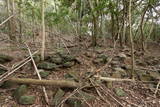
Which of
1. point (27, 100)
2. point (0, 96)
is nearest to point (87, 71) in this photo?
point (27, 100)

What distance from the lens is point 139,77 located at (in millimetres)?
3045

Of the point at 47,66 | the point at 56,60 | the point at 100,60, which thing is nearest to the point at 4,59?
the point at 47,66

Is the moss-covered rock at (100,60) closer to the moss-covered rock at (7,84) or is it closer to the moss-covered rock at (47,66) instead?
the moss-covered rock at (47,66)

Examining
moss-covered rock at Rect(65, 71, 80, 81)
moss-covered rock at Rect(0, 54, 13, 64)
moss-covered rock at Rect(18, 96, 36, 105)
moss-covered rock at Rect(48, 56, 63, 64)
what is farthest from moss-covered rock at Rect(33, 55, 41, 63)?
moss-covered rock at Rect(18, 96, 36, 105)

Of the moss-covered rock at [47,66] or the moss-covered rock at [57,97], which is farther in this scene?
the moss-covered rock at [47,66]

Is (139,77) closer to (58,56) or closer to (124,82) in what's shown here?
(124,82)

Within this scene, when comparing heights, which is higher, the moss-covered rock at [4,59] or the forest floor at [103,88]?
the moss-covered rock at [4,59]

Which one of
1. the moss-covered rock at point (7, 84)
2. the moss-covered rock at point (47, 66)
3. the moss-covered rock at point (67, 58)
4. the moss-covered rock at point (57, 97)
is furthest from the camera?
the moss-covered rock at point (67, 58)

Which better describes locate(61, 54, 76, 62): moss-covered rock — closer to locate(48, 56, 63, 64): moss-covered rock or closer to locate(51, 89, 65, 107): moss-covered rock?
locate(48, 56, 63, 64): moss-covered rock

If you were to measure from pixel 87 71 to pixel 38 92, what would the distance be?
45.6 inches

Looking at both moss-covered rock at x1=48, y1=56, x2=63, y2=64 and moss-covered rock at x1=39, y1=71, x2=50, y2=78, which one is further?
moss-covered rock at x1=48, y1=56, x2=63, y2=64

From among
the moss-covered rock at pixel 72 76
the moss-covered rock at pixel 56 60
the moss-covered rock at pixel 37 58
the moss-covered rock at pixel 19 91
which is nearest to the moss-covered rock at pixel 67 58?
the moss-covered rock at pixel 56 60

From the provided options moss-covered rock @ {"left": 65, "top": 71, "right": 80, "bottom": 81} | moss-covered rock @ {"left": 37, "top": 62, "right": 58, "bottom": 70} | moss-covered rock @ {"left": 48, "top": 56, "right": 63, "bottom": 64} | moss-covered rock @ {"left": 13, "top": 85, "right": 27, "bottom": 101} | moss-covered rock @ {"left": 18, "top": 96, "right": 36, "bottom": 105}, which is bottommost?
moss-covered rock @ {"left": 18, "top": 96, "right": 36, "bottom": 105}

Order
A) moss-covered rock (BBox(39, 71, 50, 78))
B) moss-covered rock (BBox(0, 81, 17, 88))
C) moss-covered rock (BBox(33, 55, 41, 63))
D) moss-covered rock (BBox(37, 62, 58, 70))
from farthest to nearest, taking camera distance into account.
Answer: moss-covered rock (BBox(33, 55, 41, 63)) → moss-covered rock (BBox(37, 62, 58, 70)) → moss-covered rock (BBox(39, 71, 50, 78)) → moss-covered rock (BBox(0, 81, 17, 88))
